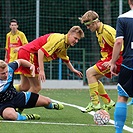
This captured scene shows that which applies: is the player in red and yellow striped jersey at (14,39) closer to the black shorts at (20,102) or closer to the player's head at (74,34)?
the player's head at (74,34)

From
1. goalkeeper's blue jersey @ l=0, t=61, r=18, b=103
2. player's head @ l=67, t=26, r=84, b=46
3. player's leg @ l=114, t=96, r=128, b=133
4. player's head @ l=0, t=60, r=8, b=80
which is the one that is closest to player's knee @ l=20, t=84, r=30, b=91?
player's head @ l=67, t=26, r=84, b=46

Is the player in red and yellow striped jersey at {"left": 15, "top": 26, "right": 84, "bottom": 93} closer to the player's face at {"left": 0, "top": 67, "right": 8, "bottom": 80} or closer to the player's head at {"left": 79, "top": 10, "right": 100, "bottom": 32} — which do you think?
the player's head at {"left": 79, "top": 10, "right": 100, "bottom": 32}

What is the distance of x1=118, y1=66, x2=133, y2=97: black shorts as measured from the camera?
7340 millimetres

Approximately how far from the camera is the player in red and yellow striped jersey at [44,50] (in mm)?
10016

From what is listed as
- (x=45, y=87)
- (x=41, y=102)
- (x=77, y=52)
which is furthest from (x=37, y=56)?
(x=77, y=52)

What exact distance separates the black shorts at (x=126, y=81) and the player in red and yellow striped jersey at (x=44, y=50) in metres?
2.51

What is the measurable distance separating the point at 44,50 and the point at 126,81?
9.64 feet

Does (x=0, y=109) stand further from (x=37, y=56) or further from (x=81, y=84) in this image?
(x=81, y=84)

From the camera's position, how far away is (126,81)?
24.2ft

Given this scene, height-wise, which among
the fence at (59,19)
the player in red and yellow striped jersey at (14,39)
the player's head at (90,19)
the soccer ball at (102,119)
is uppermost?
the player's head at (90,19)

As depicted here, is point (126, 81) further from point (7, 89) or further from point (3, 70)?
point (7, 89)

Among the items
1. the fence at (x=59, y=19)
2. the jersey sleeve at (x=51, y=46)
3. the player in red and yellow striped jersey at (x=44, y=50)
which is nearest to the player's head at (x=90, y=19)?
the player in red and yellow striped jersey at (x=44, y=50)

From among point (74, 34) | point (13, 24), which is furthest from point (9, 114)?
point (13, 24)

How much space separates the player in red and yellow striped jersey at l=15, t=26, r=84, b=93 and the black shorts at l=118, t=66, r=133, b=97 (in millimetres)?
2514
